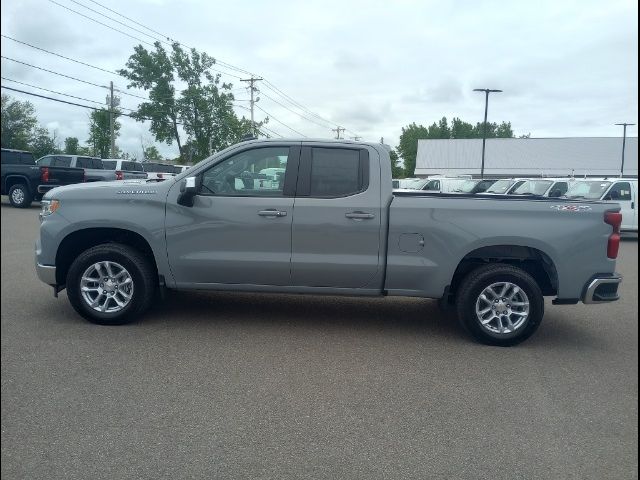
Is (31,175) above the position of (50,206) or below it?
above

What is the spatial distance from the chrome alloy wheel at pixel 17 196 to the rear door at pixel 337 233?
55.3 ft

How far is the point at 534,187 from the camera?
20609mm

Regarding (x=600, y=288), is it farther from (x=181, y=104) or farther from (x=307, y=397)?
(x=181, y=104)

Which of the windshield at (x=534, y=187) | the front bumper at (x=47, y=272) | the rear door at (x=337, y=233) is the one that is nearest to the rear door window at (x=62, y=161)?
the front bumper at (x=47, y=272)

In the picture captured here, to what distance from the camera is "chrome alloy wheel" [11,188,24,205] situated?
63.0ft

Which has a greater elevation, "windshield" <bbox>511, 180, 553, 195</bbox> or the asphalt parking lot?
"windshield" <bbox>511, 180, 553, 195</bbox>

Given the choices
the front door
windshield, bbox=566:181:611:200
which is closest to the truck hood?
the front door

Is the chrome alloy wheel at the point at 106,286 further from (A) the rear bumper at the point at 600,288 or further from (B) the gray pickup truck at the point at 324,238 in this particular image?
(A) the rear bumper at the point at 600,288

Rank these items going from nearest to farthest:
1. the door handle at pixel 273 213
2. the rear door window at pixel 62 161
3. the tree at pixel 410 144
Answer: the door handle at pixel 273 213 < the rear door window at pixel 62 161 < the tree at pixel 410 144

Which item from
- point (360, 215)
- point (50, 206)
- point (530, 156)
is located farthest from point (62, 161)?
point (530, 156)

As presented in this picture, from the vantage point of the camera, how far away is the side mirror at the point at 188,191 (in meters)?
5.58

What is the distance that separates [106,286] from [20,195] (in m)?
15.9

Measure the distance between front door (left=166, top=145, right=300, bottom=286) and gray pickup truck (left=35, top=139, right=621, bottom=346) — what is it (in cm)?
1

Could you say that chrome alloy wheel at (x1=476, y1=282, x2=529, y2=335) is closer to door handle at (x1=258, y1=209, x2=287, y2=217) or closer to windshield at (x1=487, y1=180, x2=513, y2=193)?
door handle at (x1=258, y1=209, x2=287, y2=217)
